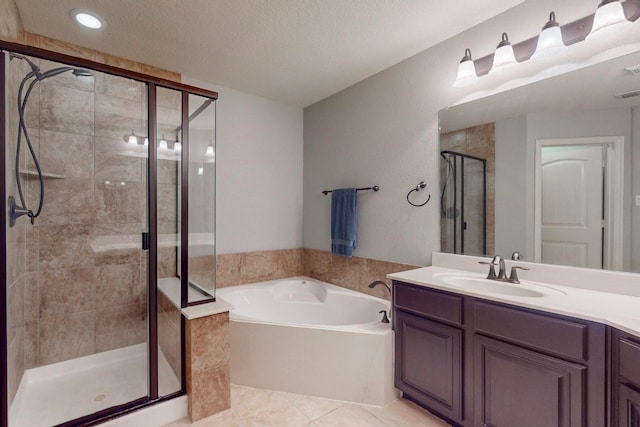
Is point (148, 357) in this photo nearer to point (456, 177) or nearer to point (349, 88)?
point (456, 177)

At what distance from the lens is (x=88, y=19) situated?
1910mm

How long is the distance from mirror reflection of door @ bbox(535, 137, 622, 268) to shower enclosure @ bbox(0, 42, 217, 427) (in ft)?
6.91

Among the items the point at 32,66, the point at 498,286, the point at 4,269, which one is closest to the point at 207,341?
the point at 4,269

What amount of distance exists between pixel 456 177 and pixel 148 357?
237 cm

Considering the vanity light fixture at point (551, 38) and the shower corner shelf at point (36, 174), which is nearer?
the vanity light fixture at point (551, 38)

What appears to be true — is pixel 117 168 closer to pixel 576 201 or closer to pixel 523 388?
pixel 523 388

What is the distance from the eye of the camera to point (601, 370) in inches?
45.9

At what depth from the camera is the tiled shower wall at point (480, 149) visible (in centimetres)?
197

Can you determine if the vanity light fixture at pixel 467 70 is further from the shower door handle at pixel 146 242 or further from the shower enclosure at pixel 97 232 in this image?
the shower door handle at pixel 146 242

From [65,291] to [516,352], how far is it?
9.75ft

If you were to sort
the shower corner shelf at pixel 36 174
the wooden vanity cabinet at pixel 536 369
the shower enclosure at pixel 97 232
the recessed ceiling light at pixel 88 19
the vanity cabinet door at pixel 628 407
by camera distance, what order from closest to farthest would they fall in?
the vanity cabinet door at pixel 628 407 → the wooden vanity cabinet at pixel 536 369 → the shower enclosure at pixel 97 232 → the recessed ceiling light at pixel 88 19 → the shower corner shelf at pixel 36 174

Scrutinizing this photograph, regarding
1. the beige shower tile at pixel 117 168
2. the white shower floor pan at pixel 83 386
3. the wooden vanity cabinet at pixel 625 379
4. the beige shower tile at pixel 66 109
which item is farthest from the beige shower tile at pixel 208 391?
the beige shower tile at pixel 66 109

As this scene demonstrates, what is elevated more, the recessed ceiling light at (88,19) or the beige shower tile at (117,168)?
the recessed ceiling light at (88,19)

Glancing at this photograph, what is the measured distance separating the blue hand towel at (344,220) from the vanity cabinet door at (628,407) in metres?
1.90
